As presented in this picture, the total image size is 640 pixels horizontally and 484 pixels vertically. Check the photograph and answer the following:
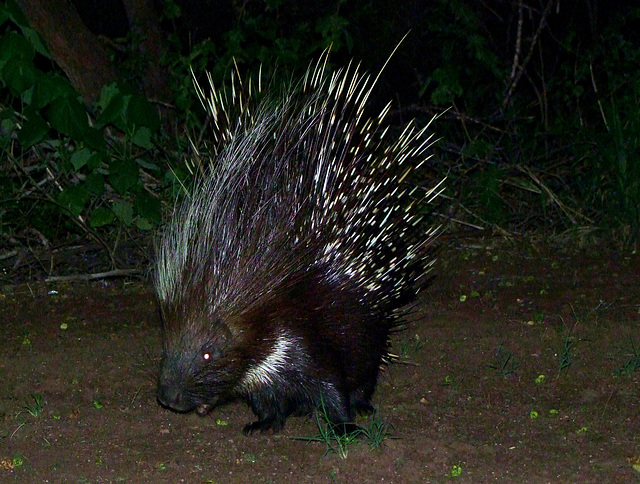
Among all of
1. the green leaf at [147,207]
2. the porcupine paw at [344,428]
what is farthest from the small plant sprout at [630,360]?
the green leaf at [147,207]

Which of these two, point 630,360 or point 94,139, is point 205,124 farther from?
point 630,360

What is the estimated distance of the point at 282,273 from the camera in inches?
102

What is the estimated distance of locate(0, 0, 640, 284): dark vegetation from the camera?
4.04 m

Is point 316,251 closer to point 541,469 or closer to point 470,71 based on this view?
point 541,469

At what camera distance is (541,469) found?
2.42m

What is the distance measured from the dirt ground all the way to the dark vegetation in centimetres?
53

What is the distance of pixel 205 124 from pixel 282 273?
2.17 meters

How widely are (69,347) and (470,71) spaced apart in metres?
3.41

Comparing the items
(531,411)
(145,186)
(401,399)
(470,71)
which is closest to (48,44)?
(145,186)

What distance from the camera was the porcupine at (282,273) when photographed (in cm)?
256

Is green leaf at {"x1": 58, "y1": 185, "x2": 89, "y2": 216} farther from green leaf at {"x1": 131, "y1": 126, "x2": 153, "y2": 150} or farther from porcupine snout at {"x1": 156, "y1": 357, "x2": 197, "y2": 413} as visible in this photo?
porcupine snout at {"x1": 156, "y1": 357, "x2": 197, "y2": 413}

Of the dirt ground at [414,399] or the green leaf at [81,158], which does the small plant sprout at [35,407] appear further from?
the green leaf at [81,158]

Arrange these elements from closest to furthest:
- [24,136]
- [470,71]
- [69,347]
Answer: [69,347]
[24,136]
[470,71]

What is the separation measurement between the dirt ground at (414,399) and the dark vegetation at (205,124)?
530 mm
